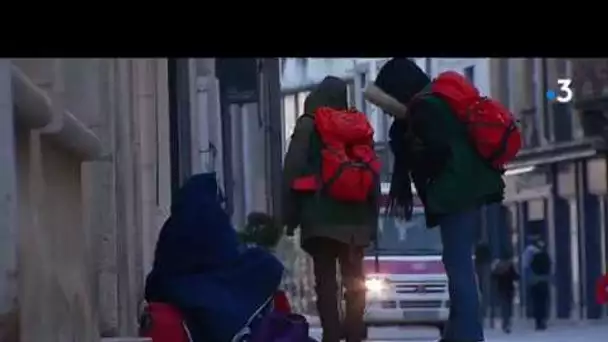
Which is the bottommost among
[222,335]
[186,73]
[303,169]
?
[222,335]

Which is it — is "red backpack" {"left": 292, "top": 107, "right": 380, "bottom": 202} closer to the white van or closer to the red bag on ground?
the red bag on ground

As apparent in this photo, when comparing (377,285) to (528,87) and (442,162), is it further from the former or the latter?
(528,87)

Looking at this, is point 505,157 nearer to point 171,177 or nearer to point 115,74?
point 115,74

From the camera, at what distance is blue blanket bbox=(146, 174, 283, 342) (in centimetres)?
608

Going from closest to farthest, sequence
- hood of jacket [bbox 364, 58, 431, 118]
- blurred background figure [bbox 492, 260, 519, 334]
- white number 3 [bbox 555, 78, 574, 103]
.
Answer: hood of jacket [bbox 364, 58, 431, 118] → blurred background figure [bbox 492, 260, 519, 334] → white number 3 [bbox 555, 78, 574, 103]

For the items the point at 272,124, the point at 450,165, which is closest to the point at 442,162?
the point at 450,165

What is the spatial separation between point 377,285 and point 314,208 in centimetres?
892

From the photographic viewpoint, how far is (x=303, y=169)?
7.64 m

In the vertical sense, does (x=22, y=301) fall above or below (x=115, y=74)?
below

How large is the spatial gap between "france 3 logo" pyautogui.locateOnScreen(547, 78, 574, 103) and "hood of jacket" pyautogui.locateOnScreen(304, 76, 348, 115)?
1982cm

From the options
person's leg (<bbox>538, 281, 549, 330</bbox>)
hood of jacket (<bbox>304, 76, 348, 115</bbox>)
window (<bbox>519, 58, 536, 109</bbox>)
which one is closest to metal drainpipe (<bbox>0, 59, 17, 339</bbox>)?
hood of jacket (<bbox>304, 76, 348, 115</bbox>)
